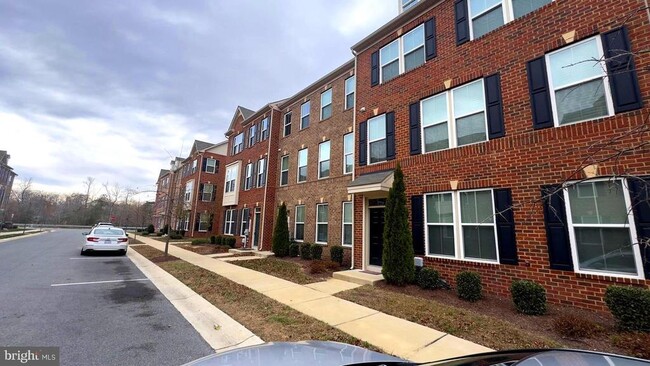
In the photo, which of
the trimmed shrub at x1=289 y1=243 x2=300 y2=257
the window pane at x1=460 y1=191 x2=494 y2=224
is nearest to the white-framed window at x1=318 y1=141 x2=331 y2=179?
the trimmed shrub at x1=289 y1=243 x2=300 y2=257

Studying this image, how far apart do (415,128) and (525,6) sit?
4051 mm

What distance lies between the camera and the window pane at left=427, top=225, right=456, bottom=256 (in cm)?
776

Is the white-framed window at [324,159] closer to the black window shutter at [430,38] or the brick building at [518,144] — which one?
the brick building at [518,144]

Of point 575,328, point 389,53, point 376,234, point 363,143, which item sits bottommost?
point 575,328

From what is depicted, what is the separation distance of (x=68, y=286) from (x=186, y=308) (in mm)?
4194

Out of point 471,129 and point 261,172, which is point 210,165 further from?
point 471,129

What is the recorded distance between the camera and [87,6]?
8.90 meters

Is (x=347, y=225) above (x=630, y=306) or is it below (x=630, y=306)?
above

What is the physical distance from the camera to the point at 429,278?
7.46 m

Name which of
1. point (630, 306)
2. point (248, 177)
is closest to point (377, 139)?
point (630, 306)

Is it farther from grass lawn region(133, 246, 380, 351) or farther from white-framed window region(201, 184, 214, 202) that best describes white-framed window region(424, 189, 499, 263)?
white-framed window region(201, 184, 214, 202)

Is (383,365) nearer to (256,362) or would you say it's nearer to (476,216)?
(256,362)

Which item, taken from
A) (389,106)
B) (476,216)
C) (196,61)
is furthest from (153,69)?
(476,216)

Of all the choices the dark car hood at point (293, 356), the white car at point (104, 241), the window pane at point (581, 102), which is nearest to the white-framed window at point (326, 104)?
the window pane at point (581, 102)
